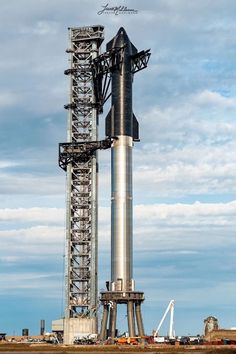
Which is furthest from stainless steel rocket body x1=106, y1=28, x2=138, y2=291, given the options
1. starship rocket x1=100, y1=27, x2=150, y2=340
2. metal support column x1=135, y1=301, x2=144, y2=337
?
metal support column x1=135, y1=301, x2=144, y2=337

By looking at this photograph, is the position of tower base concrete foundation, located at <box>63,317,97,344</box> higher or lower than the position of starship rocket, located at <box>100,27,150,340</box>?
lower

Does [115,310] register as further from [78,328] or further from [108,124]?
[108,124]

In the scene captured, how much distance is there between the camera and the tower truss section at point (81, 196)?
187m

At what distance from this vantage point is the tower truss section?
18662 cm

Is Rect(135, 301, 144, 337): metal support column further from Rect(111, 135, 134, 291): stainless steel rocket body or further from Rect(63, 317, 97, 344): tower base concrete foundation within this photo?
Rect(63, 317, 97, 344): tower base concrete foundation

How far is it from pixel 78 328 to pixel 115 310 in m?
12.1

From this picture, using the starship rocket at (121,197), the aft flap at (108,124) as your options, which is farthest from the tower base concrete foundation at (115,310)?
the aft flap at (108,124)

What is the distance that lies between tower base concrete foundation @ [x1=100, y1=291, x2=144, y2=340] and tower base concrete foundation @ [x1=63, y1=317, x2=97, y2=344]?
14.5ft

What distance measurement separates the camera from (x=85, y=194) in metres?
191

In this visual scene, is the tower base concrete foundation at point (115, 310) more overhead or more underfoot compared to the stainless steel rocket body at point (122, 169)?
more underfoot

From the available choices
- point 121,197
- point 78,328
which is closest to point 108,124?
point 121,197

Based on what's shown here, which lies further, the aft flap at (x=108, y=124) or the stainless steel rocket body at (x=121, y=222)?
the aft flap at (x=108, y=124)

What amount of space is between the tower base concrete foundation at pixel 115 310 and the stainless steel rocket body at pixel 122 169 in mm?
1750

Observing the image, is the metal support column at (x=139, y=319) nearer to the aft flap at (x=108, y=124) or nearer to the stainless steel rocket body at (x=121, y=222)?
the stainless steel rocket body at (x=121, y=222)
